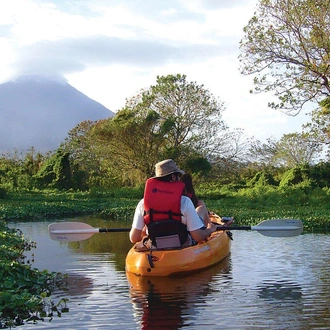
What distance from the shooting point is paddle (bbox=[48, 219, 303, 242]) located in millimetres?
9859

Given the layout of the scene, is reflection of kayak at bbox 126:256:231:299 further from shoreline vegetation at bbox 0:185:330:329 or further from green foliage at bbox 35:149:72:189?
green foliage at bbox 35:149:72:189

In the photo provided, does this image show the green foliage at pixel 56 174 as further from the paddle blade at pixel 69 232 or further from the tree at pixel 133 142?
the paddle blade at pixel 69 232

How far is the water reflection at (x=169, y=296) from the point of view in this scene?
6.32 m

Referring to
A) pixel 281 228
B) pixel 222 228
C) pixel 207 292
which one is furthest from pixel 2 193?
pixel 207 292

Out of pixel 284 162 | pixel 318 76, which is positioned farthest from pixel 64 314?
pixel 284 162

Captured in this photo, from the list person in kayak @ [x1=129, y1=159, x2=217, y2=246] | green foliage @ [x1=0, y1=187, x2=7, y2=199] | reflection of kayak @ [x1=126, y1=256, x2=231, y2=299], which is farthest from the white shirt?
green foliage @ [x1=0, y1=187, x2=7, y2=199]

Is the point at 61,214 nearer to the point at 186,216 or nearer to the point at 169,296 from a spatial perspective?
the point at 186,216

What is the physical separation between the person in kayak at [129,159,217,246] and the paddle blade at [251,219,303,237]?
198 centimetres

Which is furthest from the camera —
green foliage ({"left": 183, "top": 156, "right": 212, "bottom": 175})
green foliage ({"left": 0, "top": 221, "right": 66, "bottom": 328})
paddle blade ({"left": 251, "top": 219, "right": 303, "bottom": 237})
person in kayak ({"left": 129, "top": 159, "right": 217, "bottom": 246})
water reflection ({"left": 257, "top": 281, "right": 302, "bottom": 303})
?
green foliage ({"left": 183, "top": 156, "right": 212, "bottom": 175})

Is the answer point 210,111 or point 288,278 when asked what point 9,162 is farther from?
point 288,278

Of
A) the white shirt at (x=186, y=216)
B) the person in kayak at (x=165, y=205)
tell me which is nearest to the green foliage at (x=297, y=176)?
the white shirt at (x=186, y=216)

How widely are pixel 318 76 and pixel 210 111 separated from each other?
16.0 m

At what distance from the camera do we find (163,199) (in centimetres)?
820

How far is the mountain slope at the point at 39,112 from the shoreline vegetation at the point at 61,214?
96400mm
